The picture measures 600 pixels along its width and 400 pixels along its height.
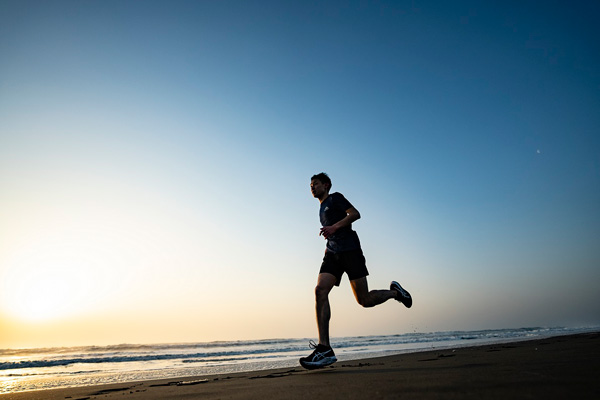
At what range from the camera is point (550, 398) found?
1.59m

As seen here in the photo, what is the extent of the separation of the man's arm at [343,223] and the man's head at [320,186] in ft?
1.67

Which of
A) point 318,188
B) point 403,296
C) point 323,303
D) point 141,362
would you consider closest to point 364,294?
point 323,303

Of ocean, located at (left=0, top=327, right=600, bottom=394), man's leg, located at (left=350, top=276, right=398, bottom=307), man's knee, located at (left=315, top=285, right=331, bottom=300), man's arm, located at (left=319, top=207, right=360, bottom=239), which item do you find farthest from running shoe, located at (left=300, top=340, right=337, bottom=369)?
ocean, located at (left=0, top=327, right=600, bottom=394)

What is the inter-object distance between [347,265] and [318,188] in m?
1.13

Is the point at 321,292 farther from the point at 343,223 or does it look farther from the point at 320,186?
the point at 320,186

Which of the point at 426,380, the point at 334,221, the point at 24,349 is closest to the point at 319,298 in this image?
the point at 334,221

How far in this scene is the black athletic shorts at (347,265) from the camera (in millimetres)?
4555

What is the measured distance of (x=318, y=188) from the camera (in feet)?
16.5

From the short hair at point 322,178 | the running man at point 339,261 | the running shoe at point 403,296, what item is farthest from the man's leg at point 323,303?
the short hair at point 322,178

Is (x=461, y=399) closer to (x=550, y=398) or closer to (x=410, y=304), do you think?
(x=550, y=398)

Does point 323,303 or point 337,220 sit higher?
point 337,220

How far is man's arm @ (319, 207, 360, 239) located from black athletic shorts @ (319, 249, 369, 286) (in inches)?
13.4

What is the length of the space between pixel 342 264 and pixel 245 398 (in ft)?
7.85

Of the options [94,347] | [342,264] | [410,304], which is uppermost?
[342,264]
